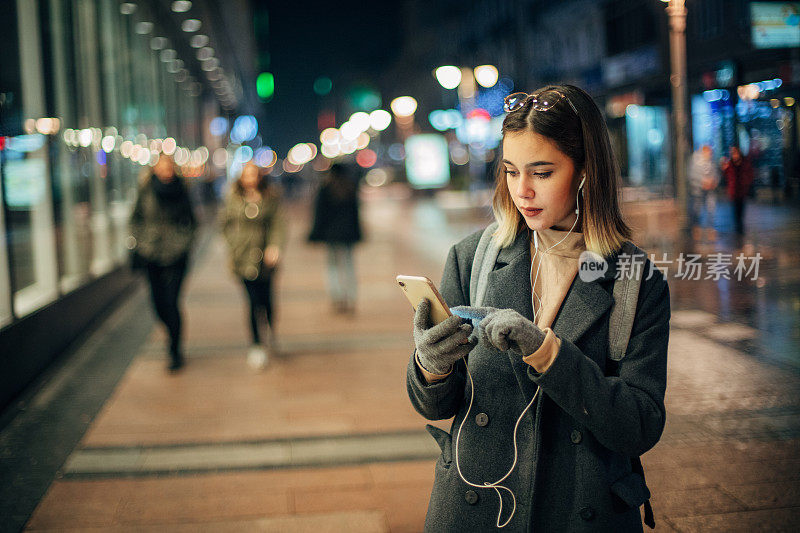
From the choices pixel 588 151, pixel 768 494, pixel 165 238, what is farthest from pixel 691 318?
pixel 165 238

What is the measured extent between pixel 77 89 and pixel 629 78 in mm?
8677

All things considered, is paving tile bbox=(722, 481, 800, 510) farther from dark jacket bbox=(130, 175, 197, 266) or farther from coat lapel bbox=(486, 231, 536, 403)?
dark jacket bbox=(130, 175, 197, 266)

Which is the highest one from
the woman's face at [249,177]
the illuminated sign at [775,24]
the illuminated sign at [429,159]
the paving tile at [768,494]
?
the illuminated sign at [429,159]

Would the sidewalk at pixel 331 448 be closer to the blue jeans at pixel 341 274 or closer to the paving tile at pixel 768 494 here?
the paving tile at pixel 768 494

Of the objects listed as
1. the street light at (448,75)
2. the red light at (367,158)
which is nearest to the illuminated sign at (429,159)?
the street light at (448,75)

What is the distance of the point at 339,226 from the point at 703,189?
23.8ft

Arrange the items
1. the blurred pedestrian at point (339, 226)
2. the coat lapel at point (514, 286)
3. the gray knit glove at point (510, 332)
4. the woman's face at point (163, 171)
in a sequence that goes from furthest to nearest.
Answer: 1. the blurred pedestrian at point (339, 226)
2. the woman's face at point (163, 171)
3. the coat lapel at point (514, 286)
4. the gray knit glove at point (510, 332)

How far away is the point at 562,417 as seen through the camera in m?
2.01

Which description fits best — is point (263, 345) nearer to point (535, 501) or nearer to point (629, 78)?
point (629, 78)

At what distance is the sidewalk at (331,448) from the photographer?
407 centimetres

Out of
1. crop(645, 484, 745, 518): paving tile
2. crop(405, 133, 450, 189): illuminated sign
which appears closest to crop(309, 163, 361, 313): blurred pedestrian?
crop(645, 484, 745, 518): paving tile

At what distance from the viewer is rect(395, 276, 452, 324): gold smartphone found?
Result: 1.85 meters

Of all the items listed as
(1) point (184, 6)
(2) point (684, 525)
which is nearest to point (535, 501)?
(2) point (684, 525)

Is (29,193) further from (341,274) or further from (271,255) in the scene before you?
(341,274)
